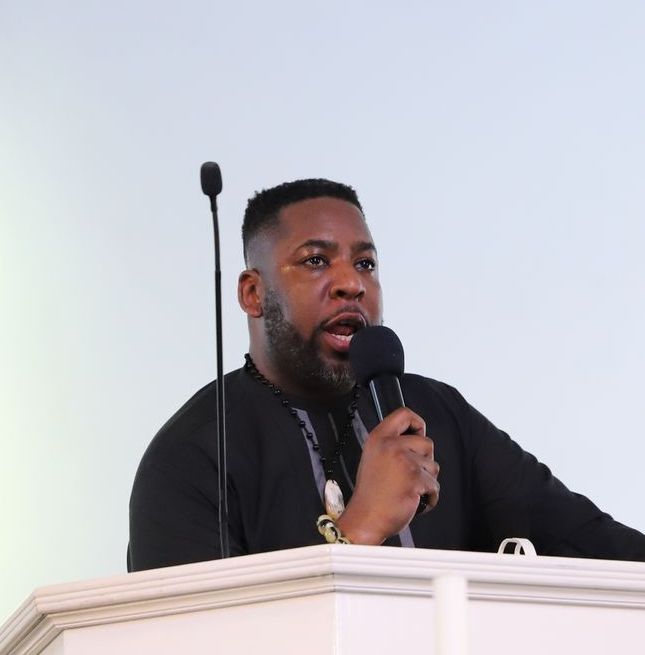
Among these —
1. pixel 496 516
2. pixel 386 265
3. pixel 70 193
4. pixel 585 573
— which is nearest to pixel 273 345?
pixel 496 516

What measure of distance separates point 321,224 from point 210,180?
0.52m

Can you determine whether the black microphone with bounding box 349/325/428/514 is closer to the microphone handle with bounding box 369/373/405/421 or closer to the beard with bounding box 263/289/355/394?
the microphone handle with bounding box 369/373/405/421

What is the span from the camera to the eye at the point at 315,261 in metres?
2.42

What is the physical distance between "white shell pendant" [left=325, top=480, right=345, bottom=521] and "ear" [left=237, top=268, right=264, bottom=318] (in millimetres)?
356

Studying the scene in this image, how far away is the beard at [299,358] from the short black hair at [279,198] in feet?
0.44

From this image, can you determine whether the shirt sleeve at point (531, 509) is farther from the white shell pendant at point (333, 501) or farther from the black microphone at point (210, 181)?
the black microphone at point (210, 181)

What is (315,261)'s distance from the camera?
243cm

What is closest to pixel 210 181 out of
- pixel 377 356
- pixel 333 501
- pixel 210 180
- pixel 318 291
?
pixel 210 180

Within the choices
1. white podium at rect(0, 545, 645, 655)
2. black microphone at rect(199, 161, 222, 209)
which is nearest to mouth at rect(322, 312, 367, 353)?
black microphone at rect(199, 161, 222, 209)

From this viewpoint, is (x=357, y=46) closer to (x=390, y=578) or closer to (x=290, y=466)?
(x=290, y=466)

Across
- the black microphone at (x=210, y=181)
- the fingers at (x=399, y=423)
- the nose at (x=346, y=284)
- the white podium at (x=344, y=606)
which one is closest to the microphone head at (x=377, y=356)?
the fingers at (x=399, y=423)

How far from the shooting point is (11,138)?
3.82 m

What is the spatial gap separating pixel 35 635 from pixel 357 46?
2.34 metres

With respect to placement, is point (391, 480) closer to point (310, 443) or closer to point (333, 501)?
point (333, 501)
